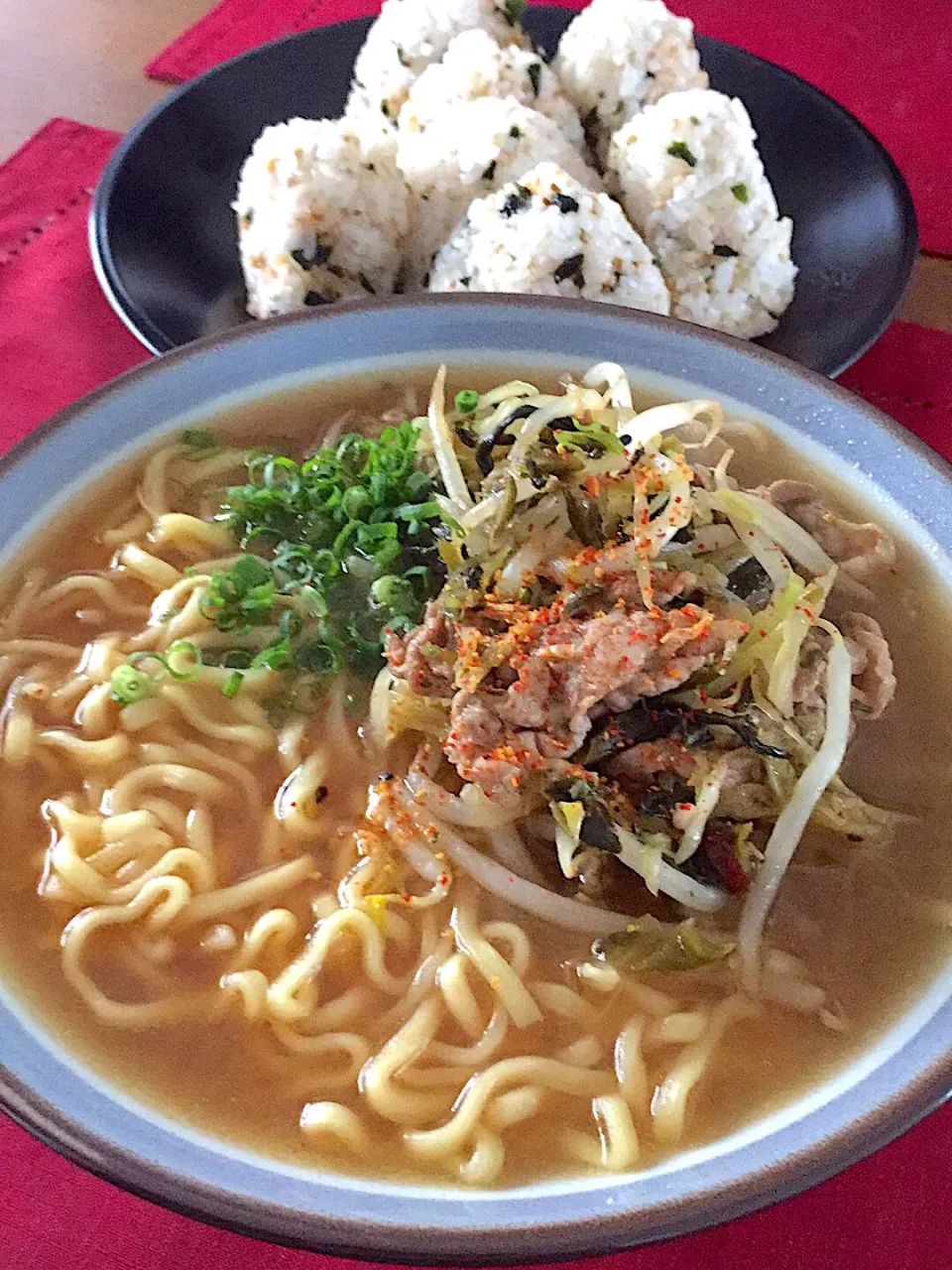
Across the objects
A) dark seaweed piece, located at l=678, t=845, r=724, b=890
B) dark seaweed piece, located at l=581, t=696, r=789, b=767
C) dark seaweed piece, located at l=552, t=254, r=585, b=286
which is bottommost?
dark seaweed piece, located at l=678, t=845, r=724, b=890

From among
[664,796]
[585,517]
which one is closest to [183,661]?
[585,517]

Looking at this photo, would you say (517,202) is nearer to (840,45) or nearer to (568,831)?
(568,831)

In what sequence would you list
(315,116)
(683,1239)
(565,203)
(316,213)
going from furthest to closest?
(315,116) → (316,213) → (565,203) → (683,1239)

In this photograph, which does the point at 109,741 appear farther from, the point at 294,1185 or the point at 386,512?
the point at 294,1185

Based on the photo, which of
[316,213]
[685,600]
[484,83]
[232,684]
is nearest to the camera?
[685,600]

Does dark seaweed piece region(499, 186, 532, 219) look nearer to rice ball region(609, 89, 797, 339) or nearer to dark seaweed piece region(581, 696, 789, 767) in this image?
rice ball region(609, 89, 797, 339)

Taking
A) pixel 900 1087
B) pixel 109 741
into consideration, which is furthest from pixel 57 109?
pixel 900 1087

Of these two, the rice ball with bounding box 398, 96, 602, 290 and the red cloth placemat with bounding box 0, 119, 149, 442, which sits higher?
the rice ball with bounding box 398, 96, 602, 290

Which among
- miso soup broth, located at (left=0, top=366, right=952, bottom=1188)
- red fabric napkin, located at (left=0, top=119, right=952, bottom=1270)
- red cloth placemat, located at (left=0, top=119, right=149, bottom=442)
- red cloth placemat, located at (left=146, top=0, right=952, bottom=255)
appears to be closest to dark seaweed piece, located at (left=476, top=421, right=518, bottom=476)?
miso soup broth, located at (left=0, top=366, right=952, bottom=1188)
